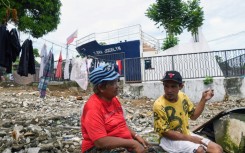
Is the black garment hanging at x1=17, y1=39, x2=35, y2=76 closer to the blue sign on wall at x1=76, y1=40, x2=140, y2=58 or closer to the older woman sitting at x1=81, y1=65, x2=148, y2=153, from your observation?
the older woman sitting at x1=81, y1=65, x2=148, y2=153

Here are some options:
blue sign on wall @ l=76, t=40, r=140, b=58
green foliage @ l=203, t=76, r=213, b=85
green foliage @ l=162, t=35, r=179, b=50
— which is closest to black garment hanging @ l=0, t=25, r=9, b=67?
green foliage @ l=203, t=76, r=213, b=85

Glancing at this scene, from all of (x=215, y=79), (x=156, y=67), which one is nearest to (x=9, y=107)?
(x=156, y=67)

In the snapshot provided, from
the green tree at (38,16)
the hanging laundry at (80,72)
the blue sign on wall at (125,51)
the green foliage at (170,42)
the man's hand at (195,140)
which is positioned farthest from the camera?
the green foliage at (170,42)

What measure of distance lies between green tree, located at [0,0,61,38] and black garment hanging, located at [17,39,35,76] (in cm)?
1091

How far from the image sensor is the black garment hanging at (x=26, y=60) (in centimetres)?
664

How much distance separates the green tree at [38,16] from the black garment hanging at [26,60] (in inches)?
430

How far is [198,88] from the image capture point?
45.9 ft

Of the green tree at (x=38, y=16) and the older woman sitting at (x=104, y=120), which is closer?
the older woman sitting at (x=104, y=120)

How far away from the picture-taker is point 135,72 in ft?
54.1

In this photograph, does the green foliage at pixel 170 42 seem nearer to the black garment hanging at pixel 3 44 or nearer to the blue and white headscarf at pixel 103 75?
the black garment hanging at pixel 3 44

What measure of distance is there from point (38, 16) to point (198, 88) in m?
11.6

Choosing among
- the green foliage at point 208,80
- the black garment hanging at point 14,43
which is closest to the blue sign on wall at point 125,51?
the green foliage at point 208,80

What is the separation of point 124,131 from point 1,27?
395 cm

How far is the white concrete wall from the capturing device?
1312 centimetres
